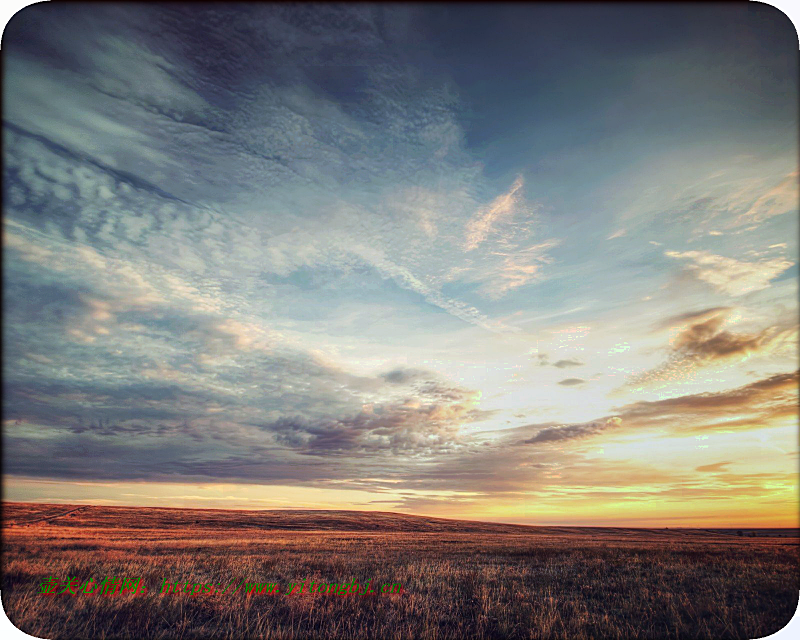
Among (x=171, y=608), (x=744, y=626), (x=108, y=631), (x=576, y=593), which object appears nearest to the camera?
(x=108, y=631)

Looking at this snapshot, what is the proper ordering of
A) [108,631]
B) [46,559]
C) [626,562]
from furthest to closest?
[626,562] < [46,559] < [108,631]

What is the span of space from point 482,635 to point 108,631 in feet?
21.1

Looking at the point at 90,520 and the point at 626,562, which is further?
the point at 90,520

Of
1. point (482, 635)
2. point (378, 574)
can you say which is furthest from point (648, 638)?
point (378, 574)

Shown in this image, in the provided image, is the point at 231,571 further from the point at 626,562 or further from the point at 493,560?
the point at 626,562

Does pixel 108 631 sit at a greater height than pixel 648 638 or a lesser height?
lesser

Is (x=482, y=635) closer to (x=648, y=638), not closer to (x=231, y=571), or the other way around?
(x=648, y=638)

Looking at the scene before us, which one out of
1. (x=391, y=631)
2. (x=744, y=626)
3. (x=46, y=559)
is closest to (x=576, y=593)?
(x=744, y=626)

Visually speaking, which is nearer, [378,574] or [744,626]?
[744,626]

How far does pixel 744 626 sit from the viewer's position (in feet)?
25.8

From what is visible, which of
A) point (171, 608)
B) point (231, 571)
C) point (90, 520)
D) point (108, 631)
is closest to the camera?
point (108, 631)

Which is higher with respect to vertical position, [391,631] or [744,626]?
[744,626]

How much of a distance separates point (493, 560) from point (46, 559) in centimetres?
1777

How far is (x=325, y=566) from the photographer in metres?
16.0
